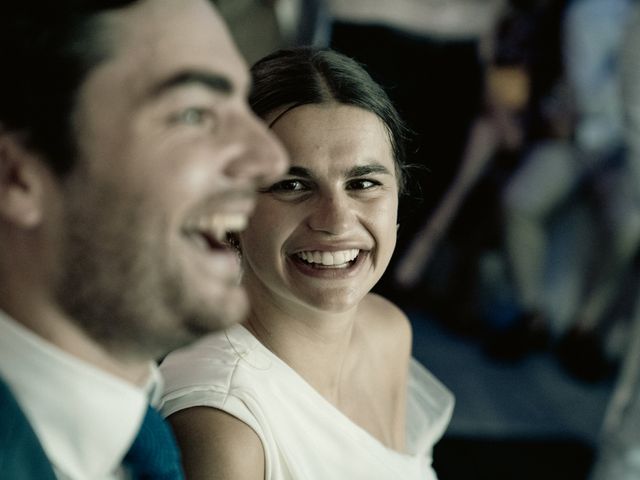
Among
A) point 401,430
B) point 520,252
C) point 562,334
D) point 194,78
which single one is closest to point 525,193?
point 520,252

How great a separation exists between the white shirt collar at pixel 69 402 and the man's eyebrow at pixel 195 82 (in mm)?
272

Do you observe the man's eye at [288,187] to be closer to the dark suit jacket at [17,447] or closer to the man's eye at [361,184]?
the man's eye at [361,184]

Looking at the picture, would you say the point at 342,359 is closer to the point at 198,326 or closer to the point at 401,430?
the point at 401,430

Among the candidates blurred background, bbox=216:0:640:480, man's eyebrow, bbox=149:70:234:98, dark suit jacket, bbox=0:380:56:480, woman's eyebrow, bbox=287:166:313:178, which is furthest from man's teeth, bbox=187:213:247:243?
blurred background, bbox=216:0:640:480

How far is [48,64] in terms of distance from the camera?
0.72 metres

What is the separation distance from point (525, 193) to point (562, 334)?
0.75 meters

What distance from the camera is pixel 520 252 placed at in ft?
12.9

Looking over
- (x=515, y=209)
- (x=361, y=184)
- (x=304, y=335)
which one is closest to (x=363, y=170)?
(x=361, y=184)

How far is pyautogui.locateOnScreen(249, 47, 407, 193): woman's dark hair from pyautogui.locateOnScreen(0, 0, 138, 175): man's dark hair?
0.54m

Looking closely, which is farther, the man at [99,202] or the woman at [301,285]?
the woman at [301,285]

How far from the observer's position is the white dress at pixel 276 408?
1228mm

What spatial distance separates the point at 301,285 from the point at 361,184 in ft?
0.64

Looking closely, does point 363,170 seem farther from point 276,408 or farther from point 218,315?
point 218,315

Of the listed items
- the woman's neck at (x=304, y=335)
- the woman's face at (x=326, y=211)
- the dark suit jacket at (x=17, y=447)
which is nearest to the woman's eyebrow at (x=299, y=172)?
the woman's face at (x=326, y=211)
